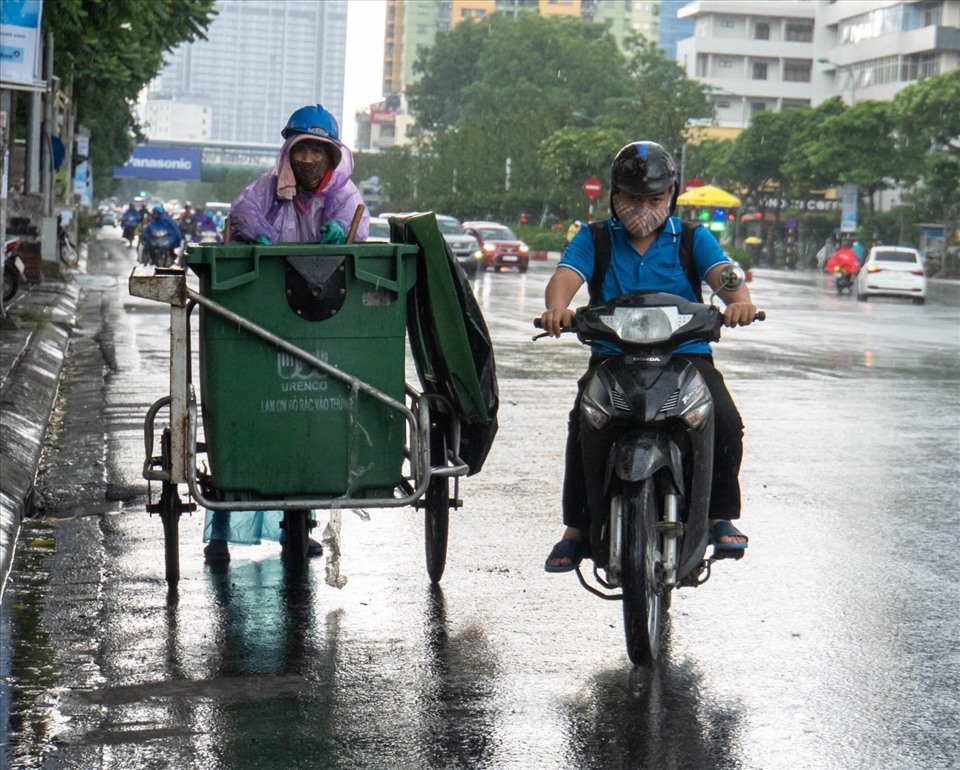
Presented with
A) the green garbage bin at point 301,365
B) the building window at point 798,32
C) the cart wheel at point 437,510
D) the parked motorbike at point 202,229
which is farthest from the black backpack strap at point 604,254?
the building window at point 798,32

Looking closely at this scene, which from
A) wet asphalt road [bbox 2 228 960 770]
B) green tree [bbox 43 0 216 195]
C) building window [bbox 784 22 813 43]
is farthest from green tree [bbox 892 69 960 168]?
building window [bbox 784 22 813 43]

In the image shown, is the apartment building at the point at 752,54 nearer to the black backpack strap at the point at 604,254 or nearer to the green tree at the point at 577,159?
the green tree at the point at 577,159

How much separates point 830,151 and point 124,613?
230ft

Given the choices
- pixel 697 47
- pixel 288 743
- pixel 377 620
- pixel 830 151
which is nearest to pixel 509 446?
pixel 377 620

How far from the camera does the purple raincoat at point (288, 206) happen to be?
251 inches

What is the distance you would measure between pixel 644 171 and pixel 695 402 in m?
0.76

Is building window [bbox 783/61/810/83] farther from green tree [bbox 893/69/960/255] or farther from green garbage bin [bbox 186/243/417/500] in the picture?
green garbage bin [bbox 186/243/417/500]

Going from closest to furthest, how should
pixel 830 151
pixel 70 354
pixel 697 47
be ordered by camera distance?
pixel 70 354, pixel 830 151, pixel 697 47

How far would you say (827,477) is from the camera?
9.66 metres

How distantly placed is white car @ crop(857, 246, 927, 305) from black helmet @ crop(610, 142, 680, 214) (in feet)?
113

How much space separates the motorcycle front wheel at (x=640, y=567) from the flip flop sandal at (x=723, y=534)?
463mm

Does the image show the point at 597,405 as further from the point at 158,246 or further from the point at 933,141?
the point at 933,141

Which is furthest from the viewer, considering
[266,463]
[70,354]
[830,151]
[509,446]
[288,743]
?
[830,151]

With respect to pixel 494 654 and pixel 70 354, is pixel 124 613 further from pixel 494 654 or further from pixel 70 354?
pixel 70 354
